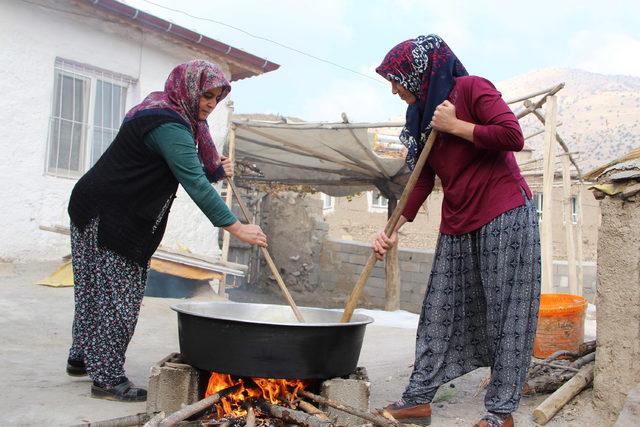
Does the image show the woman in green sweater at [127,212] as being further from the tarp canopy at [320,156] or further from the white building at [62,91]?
the tarp canopy at [320,156]

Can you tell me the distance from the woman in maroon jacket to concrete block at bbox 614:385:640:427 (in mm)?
440

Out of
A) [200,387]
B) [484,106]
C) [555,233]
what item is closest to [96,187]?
[200,387]

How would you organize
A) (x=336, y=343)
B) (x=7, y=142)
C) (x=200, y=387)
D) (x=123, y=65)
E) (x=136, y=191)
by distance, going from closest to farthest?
(x=336, y=343), (x=200, y=387), (x=136, y=191), (x=7, y=142), (x=123, y=65)

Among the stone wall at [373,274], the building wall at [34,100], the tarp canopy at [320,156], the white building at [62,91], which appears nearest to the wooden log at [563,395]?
the tarp canopy at [320,156]

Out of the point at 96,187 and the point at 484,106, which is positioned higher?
the point at 484,106

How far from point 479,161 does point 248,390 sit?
4.54ft

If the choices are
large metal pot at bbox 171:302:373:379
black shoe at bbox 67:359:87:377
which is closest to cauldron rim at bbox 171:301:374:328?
large metal pot at bbox 171:302:373:379

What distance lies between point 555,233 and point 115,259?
19864 mm

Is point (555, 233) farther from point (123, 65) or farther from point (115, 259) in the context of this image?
point (115, 259)

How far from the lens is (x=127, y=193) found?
2.82m

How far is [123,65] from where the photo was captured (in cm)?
710

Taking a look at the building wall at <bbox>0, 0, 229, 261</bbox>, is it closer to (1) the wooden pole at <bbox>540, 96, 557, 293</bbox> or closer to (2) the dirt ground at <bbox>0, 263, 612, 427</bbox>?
(2) the dirt ground at <bbox>0, 263, 612, 427</bbox>

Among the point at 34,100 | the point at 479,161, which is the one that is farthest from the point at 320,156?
the point at 479,161

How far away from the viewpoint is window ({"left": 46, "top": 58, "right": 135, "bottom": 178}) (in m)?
6.62
